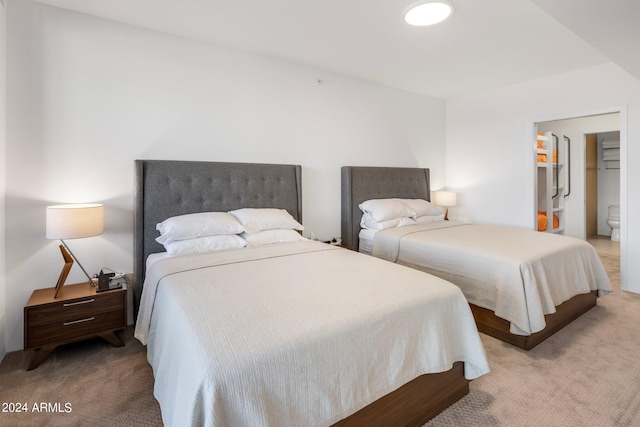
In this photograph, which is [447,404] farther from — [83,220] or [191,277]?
[83,220]

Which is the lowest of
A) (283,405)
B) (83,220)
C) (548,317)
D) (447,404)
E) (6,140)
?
(447,404)

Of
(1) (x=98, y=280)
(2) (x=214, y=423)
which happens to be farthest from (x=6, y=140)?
(2) (x=214, y=423)

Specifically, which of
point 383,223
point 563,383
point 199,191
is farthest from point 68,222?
point 563,383

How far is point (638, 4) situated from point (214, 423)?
2.68 metres

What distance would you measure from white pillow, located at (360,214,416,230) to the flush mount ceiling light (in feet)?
6.42

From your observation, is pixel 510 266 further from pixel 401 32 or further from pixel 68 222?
pixel 68 222

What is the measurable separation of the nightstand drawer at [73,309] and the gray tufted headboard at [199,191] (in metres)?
0.33

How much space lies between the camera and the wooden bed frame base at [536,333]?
7.48 ft

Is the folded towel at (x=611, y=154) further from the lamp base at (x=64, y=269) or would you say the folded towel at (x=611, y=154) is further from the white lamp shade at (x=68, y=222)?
the lamp base at (x=64, y=269)

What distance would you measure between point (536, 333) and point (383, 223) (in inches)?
68.1

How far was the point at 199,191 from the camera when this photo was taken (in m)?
2.77

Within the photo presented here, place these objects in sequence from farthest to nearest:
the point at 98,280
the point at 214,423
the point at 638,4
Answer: the point at 98,280 < the point at 638,4 < the point at 214,423

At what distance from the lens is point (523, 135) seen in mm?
4047

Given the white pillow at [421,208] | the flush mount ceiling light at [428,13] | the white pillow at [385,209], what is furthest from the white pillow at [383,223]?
the flush mount ceiling light at [428,13]
